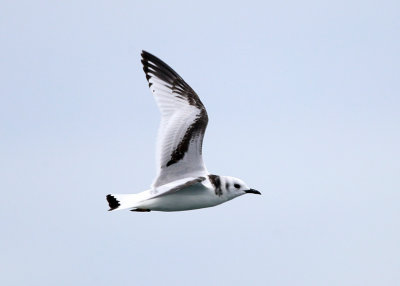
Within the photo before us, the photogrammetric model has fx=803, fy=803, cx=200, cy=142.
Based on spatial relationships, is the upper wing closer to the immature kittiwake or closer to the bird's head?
the immature kittiwake

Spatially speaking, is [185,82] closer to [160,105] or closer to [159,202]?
[160,105]

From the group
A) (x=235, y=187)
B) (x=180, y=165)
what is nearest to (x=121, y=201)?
(x=180, y=165)

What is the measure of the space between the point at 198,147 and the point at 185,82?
2245 mm

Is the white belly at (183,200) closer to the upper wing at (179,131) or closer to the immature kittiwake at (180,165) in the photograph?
the immature kittiwake at (180,165)

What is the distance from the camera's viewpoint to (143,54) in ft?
68.6

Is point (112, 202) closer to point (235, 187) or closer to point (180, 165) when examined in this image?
point (180, 165)

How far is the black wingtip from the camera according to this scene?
18.2 m

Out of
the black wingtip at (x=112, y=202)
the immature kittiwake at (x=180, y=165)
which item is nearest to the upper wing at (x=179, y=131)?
the immature kittiwake at (x=180, y=165)

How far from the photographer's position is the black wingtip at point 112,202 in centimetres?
1816

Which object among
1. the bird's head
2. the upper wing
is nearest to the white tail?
the upper wing

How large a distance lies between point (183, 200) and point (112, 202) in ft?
5.40

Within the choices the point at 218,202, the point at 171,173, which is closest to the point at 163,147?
the point at 171,173

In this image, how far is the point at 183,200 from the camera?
61.4 ft

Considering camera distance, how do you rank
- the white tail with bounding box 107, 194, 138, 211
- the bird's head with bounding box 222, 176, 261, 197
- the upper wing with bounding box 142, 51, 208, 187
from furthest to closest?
the bird's head with bounding box 222, 176, 261, 197, the upper wing with bounding box 142, 51, 208, 187, the white tail with bounding box 107, 194, 138, 211
